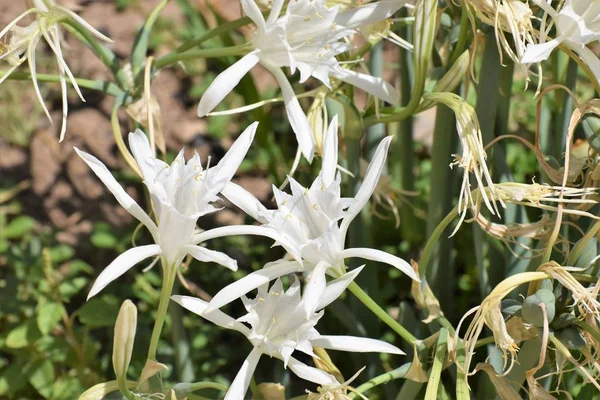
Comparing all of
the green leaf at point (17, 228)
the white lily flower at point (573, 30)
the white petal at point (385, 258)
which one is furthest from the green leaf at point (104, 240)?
the white lily flower at point (573, 30)

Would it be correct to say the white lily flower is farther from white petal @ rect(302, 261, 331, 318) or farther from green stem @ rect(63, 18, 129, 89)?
green stem @ rect(63, 18, 129, 89)

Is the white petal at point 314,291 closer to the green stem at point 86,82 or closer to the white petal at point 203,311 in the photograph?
the white petal at point 203,311

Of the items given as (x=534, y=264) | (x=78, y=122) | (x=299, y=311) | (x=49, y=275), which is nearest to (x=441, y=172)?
(x=534, y=264)

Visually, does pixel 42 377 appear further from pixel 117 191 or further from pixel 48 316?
pixel 117 191

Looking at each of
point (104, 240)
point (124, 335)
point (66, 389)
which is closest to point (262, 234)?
point (124, 335)

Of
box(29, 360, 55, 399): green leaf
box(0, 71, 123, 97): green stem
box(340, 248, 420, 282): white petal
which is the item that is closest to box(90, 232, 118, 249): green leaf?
box(29, 360, 55, 399): green leaf

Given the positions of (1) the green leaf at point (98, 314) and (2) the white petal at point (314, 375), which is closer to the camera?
(2) the white petal at point (314, 375)
